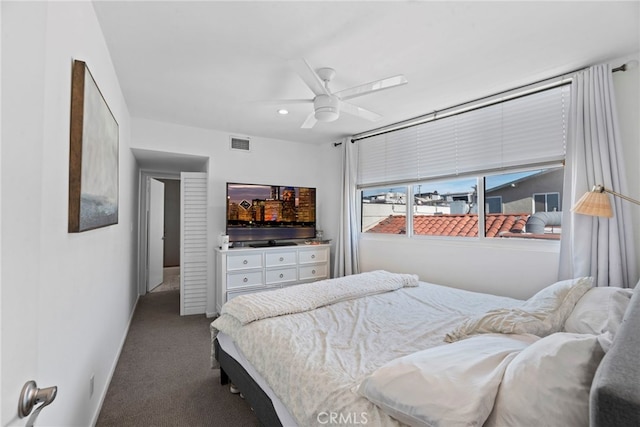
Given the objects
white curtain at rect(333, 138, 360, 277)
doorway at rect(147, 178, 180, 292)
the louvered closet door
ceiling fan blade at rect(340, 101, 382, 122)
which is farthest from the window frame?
doorway at rect(147, 178, 180, 292)

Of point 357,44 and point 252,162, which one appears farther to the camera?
point 252,162

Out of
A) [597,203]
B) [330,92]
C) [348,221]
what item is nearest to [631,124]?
[597,203]

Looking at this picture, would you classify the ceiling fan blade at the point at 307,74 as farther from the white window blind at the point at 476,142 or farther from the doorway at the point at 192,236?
the doorway at the point at 192,236

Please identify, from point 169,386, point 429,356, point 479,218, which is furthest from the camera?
point 479,218

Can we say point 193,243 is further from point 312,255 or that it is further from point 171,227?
point 171,227

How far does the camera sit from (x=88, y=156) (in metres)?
1.54

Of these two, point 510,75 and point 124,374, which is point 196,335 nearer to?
point 124,374

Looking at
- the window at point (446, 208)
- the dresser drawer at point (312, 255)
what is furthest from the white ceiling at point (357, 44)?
the dresser drawer at point (312, 255)

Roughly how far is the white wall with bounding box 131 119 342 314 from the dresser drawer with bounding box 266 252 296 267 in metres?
0.83

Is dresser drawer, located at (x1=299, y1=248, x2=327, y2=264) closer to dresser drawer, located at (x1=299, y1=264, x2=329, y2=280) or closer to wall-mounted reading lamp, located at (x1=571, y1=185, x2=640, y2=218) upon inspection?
dresser drawer, located at (x1=299, y1=264, x2=329, y2=280)

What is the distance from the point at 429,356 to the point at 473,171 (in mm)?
2447

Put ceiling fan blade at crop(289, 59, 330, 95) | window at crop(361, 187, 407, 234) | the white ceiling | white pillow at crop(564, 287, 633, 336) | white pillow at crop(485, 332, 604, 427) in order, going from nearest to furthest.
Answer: white pillow at crop(485, 332, 604, 427) < white pillow at crop(564, 287, 633, 336) < the white ceiling < ceiling fan blade at crop(289, 59, 330, 95) < window at crop(361, 187, 407, 234)

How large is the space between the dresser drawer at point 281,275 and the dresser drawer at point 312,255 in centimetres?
20

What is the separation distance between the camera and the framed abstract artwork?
4.52 ft
